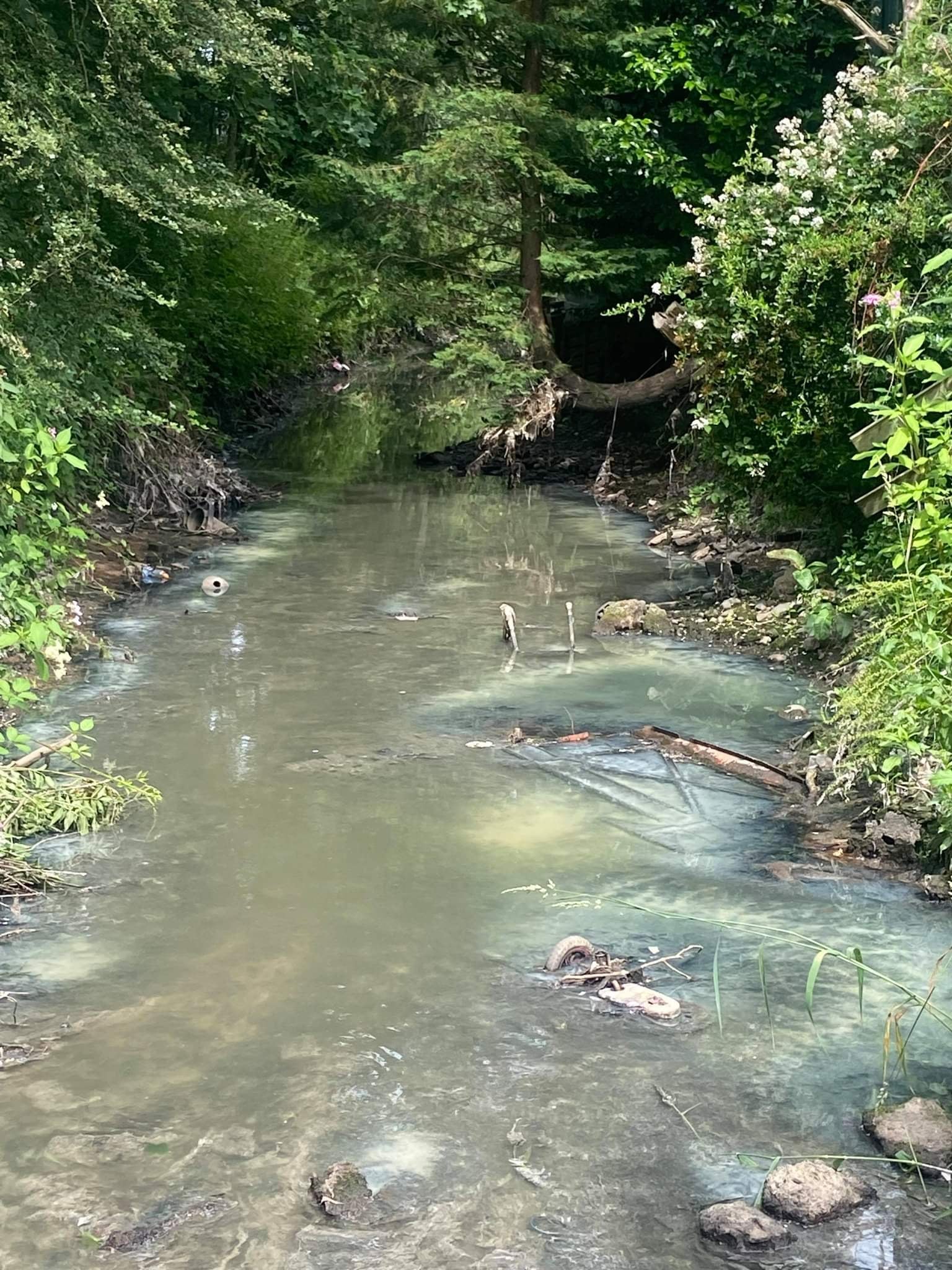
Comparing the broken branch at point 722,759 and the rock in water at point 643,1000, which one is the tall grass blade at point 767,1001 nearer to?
the rock in water at point 643,1000

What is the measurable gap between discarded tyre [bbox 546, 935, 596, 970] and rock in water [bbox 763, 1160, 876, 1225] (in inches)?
51.3

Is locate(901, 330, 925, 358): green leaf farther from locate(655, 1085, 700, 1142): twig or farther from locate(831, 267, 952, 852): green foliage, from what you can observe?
locate(655, 1085, 700, 1142): twig

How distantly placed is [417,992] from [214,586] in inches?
253

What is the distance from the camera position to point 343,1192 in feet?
11.6

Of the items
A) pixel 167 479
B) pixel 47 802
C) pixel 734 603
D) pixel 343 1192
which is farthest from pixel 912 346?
pixel 167 479

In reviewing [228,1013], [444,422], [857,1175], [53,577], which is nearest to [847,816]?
[857,1175]

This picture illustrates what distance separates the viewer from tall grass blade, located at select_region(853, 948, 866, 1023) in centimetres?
369

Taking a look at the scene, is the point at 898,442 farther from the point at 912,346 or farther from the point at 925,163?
the point at 925,163

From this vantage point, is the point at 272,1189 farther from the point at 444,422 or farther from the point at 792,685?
the point at 444,422

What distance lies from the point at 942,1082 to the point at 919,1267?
84cm

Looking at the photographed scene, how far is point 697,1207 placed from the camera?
3523 millimetres

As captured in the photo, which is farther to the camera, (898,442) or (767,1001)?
(898,442)

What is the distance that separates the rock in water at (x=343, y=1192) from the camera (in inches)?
138

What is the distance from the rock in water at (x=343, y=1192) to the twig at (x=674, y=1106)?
3.04 ft
